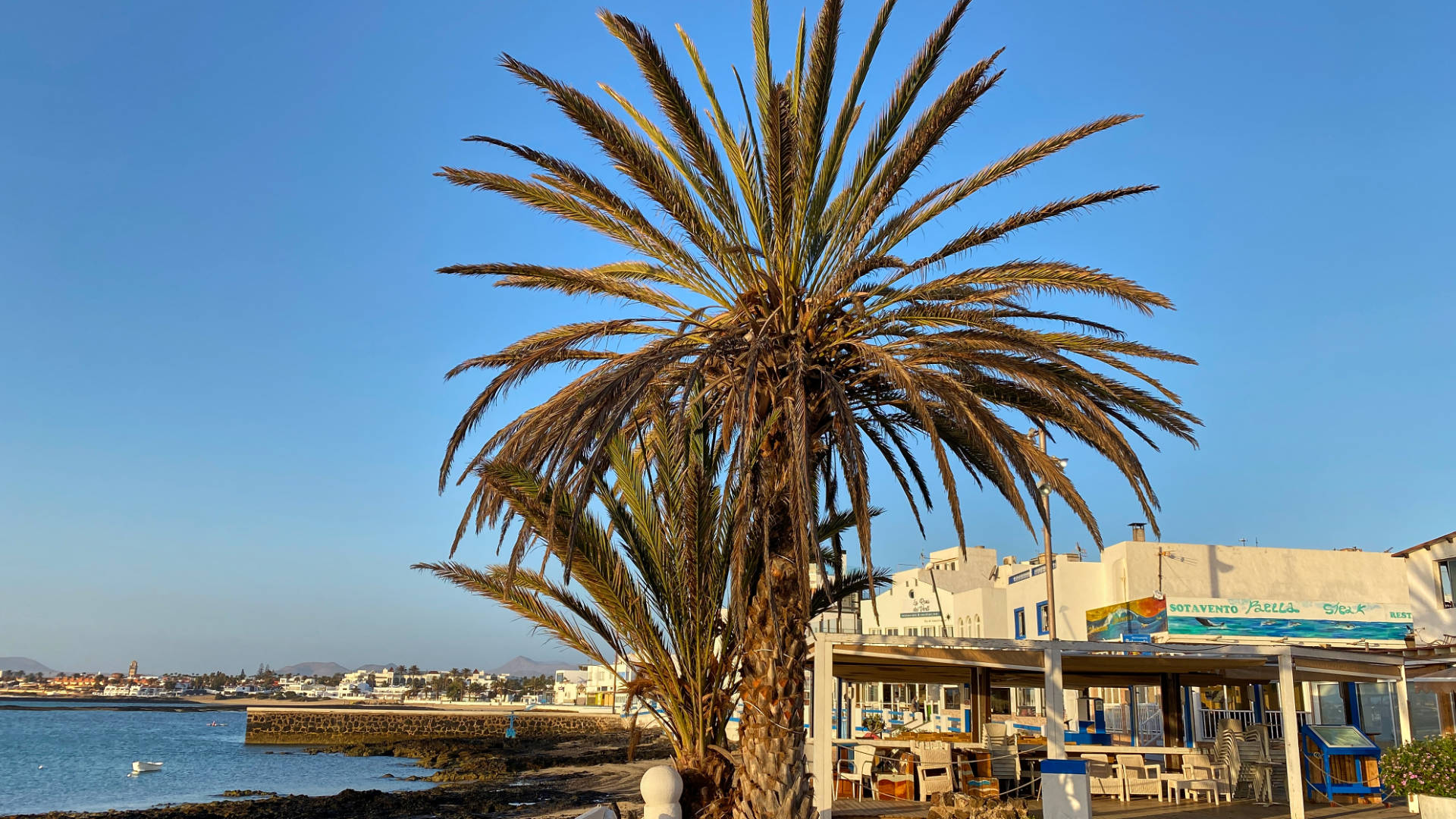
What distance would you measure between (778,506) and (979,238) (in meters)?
3.62

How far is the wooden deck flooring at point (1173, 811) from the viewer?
1474 centimetres

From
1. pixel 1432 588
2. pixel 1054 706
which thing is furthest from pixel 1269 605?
pixel 1054 706

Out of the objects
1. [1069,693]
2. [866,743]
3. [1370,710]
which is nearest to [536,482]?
[866,743]

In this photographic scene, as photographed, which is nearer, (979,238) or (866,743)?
(979,238)

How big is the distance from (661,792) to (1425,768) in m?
10.4

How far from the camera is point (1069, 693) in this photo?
104ft

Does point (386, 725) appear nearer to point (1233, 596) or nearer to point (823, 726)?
point (1233, 596)

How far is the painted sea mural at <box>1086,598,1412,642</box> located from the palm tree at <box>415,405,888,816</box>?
1926 centimetres

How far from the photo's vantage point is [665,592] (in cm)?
1162

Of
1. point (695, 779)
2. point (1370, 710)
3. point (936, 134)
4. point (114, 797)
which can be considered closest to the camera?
point (936, 134)

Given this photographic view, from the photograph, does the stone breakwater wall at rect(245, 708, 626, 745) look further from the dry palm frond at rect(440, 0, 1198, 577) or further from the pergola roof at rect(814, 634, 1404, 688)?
the dry palm frond at rect(440, 0, 1198, 577)

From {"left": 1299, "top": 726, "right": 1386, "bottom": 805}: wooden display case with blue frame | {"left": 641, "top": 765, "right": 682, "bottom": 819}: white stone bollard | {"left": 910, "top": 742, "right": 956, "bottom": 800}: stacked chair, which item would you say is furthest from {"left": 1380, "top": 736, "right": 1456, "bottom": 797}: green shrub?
{"left": 641, "top": 765, "right": 682, "bottom": 819}: white stone bollard

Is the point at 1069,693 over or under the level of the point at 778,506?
under

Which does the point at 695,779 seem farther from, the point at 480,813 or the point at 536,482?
the point at 480,813
